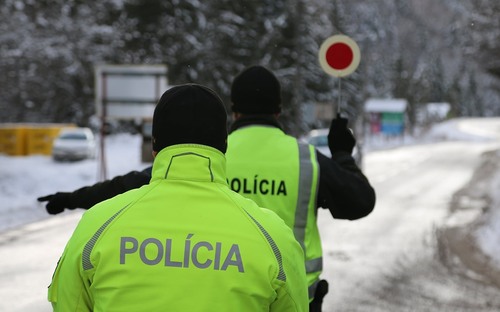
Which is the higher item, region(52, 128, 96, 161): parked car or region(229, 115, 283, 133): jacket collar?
region(229, 115, 283, 133): jacket collar

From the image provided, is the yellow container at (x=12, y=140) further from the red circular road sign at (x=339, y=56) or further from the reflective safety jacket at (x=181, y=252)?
the reflective safety jacket at (x=181, y=252)

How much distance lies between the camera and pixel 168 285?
1.85 meters

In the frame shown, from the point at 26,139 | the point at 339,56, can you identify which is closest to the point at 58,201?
the point at 339,56

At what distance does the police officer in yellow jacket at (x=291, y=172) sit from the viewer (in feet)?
10.7

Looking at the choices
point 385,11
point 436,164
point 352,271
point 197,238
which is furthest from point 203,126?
point 385,11

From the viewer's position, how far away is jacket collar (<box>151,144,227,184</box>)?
1.96m

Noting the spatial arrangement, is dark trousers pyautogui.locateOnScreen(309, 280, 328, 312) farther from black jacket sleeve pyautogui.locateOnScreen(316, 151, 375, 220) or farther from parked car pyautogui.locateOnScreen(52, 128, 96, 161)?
parked car pyautogui.locateOnScreen(52, 128, 96, 161)

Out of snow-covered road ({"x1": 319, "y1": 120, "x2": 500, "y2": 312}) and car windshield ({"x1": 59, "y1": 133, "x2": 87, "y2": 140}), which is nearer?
snow-covered road ({"x1": 319, "y1": 120, "x2": 500, "y2": 312})

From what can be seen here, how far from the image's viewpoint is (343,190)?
3240mm

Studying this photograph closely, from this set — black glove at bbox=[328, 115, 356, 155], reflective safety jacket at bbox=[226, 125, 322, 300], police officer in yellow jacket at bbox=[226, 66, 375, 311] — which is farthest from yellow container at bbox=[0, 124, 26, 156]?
black glove at bbox=[328, 115, 356, 155]

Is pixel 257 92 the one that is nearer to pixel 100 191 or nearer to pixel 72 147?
pixel 100 191

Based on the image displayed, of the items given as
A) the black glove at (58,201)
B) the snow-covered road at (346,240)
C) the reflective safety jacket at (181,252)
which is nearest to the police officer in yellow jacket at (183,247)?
the reflective safety jacket at (181,252)

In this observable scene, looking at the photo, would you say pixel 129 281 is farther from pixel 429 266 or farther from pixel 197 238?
pixel 429 266

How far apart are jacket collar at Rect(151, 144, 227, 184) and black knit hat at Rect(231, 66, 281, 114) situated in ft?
5.27
